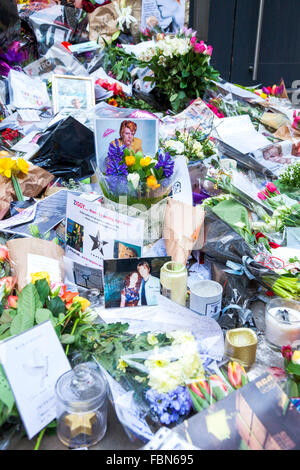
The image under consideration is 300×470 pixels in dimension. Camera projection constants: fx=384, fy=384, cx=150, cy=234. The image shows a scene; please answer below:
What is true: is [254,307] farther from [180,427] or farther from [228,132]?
[228,132]

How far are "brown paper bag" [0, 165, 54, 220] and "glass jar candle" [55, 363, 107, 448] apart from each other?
42.5 inches

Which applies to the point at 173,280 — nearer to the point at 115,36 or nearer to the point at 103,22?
the point at 115,36

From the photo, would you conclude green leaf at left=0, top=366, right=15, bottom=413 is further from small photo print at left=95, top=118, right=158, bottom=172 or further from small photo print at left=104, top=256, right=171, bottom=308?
small photo print at left=95, top=118, right=158, bottom=172

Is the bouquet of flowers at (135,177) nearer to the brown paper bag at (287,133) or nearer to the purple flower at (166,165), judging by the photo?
the purple flower at (166,165)

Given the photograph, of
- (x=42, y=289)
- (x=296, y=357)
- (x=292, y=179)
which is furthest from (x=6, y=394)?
(x=292, y=179)

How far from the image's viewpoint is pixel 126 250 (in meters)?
1.32

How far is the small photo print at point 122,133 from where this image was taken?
1.61 metres

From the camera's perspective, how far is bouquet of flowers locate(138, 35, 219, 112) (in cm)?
284

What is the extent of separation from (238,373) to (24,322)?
560 mm

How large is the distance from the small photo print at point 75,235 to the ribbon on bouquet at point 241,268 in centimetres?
54

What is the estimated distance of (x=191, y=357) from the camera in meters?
0.93

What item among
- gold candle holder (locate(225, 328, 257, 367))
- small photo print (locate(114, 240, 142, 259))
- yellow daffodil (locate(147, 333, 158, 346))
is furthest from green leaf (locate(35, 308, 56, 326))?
gold candle holder (locate(225, 328, 257, 367))

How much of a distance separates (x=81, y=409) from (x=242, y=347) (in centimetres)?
44
